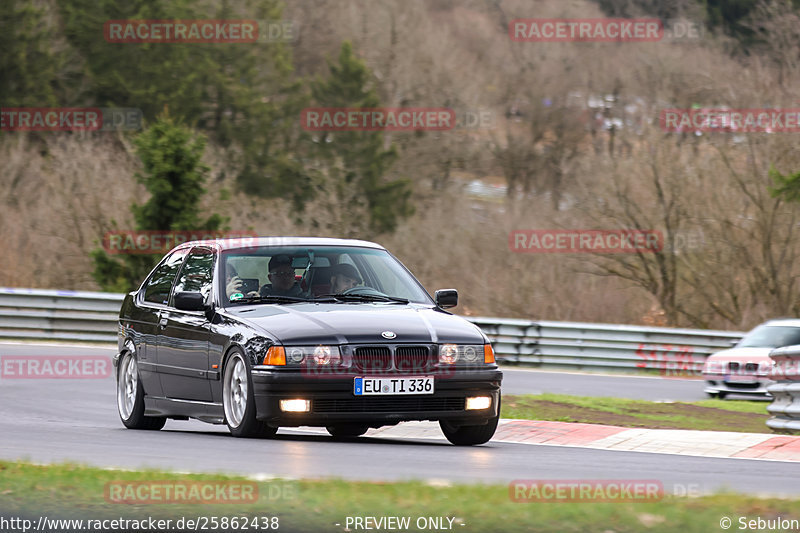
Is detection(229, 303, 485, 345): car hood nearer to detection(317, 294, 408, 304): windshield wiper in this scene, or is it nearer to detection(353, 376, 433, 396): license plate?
detection(317, 294, 408, 304): windshield wiper

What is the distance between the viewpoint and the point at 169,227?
98.3 ft

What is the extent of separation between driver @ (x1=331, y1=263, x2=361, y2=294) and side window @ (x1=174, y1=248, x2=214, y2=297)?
3.45 ft

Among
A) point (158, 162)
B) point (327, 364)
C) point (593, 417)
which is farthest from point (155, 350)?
point (158, 162)

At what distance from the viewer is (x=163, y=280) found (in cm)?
1288

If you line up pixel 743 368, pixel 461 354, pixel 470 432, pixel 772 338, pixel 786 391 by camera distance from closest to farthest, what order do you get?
pixel 461 354, pixel 470 432, pixel 786 391, pixel 743 368, pixel 772 338

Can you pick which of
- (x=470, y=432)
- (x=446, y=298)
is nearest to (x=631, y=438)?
(x=470, y=432)

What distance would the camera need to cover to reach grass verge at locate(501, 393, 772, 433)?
14141mm

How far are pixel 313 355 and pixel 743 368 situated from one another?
12.6 meters

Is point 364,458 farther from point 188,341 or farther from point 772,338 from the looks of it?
point 772,338

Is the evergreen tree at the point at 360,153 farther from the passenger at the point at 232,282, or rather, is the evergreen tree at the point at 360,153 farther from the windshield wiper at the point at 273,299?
the windshield wiper at the point at 273,299

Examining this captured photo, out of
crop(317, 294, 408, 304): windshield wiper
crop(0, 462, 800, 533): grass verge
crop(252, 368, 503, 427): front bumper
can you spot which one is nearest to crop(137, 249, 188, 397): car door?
crop(317, 294, 408, 304): windshield wiper

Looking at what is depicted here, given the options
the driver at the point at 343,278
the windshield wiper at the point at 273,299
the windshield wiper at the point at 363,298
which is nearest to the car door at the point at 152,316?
the windshield wiper at the point at 273,299

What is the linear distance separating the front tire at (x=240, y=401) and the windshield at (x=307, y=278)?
0.75m

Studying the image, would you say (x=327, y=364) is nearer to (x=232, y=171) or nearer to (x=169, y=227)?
(x=169, y=227)
